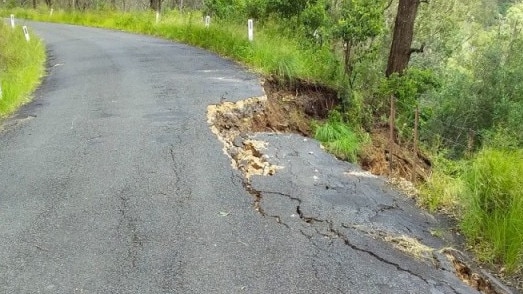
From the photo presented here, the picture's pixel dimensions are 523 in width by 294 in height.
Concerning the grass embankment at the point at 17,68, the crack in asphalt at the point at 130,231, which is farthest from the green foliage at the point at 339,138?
the grass embankment at the point at 17,68

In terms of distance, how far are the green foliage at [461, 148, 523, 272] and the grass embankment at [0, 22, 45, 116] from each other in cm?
797

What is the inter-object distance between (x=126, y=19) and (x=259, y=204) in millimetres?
21780

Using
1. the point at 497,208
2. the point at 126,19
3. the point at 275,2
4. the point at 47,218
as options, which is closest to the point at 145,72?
the point at 275,2

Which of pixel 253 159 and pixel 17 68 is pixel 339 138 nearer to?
pixel 253 159

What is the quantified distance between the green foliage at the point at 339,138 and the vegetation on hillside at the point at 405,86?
25 mm

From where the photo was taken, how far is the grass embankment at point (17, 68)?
9.75 m

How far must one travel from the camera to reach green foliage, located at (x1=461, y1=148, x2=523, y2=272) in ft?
15.6

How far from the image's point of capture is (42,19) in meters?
32.9

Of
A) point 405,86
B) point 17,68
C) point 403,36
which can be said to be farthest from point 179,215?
point 17,68

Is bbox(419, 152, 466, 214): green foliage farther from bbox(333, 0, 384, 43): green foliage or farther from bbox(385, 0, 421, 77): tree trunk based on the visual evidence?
bbox(385, 0, 421, 77): tree trunk

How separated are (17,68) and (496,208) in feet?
38.5

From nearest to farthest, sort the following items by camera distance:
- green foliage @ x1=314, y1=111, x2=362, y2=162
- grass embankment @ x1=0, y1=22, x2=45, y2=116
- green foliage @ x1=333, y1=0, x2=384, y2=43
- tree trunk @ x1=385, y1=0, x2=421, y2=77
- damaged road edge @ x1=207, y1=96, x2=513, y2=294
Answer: damaged road edge @ x1=207, y1=96, x2=513, y2=294, green foliage @ x1=314, y1=111, x2=362, y2=162, grass embankment @ x1=0, y1=22, x2=45, y2=116, green foliage @ x1=333, y1=0, x2=384, y2=43, tree trunk @ x1=385, y1=0, x2=421, y2=77

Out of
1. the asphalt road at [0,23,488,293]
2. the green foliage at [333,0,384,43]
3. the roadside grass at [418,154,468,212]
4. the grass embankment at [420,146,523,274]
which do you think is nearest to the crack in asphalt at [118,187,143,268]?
the asphalt road at [0,23,488,293]

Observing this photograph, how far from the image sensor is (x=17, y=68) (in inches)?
497
